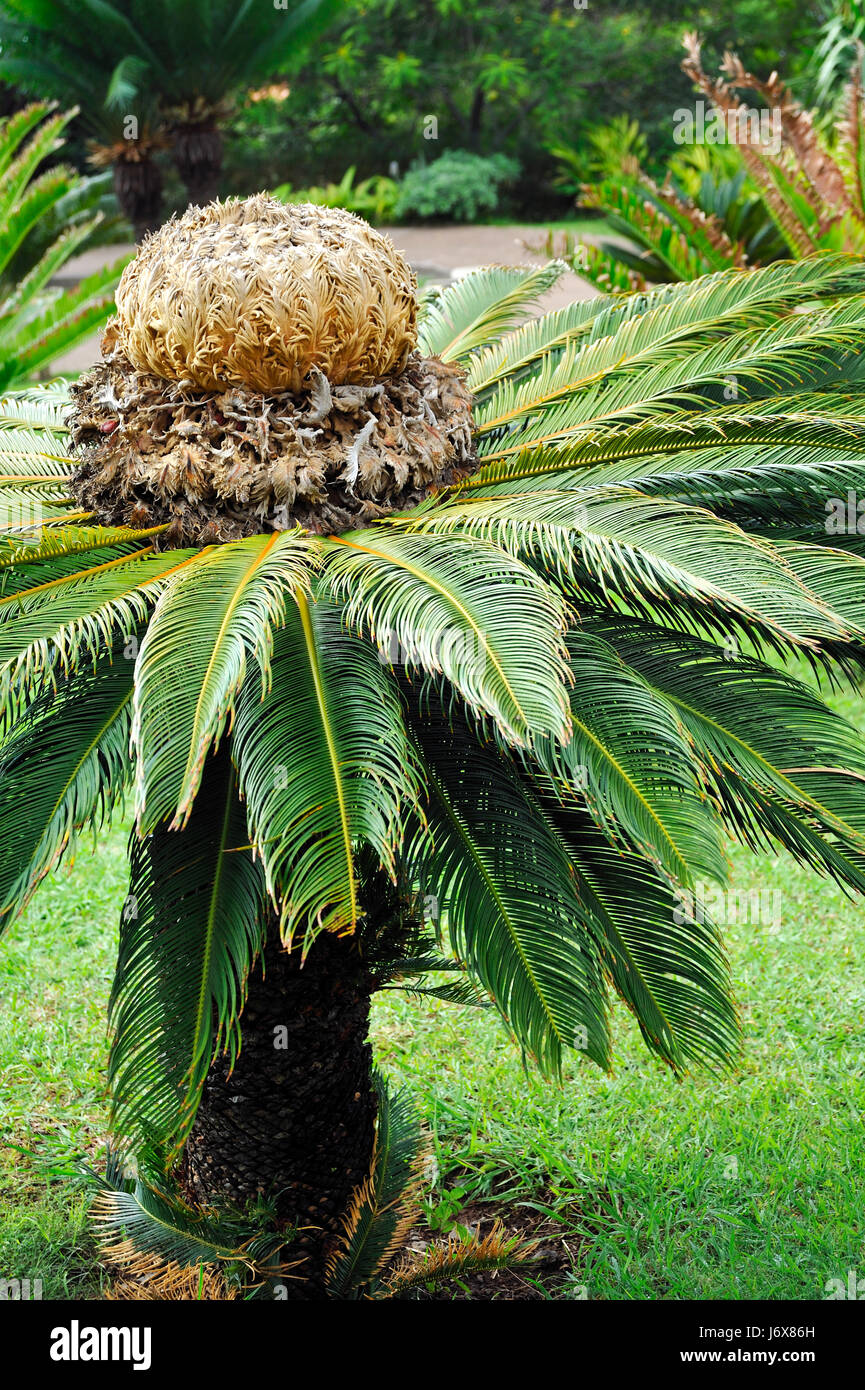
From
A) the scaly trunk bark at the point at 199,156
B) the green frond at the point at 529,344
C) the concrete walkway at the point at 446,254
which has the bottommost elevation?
the green frond at the point at 529,344

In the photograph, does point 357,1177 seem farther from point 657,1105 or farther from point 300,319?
point 300,319

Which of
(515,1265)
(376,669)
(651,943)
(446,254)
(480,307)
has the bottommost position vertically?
(515,1265)

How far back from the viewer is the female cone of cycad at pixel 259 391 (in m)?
2.29

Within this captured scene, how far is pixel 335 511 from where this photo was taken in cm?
233

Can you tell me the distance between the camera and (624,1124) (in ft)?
12.5

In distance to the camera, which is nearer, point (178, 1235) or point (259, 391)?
point (259, 391)

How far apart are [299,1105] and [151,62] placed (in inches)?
452

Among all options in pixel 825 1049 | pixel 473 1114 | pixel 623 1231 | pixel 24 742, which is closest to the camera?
pixel 24 742

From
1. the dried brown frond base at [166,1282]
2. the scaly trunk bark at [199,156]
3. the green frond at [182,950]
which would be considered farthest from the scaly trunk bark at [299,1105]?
the scaly trunk bark at [199,156]

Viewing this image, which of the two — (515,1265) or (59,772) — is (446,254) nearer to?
(515,1265)

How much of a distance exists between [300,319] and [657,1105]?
110 inches

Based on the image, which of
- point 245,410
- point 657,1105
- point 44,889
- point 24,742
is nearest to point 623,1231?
point 657,1105

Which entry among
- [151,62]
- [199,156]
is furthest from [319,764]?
[199,156]

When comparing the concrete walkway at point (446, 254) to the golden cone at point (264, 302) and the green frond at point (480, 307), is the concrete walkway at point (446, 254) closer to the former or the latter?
the green frond at point (480, 307)
